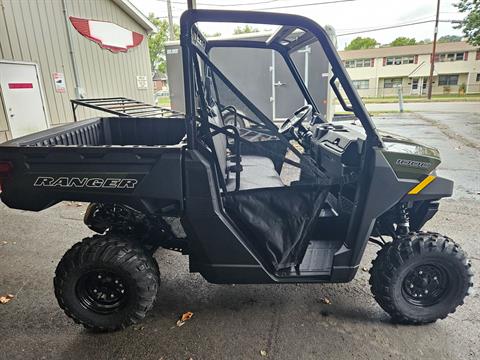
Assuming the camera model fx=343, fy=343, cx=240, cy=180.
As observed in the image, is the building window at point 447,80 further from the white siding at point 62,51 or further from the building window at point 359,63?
the white siding at point 62,51

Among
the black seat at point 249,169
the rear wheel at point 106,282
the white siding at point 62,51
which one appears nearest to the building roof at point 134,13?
the white siding at point 62,51

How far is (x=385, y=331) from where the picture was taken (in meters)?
2.14

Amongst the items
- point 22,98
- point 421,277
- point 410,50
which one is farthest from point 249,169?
point 410,50

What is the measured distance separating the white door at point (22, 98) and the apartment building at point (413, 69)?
34632 millimetres

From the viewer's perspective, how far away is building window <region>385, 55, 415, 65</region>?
124ft

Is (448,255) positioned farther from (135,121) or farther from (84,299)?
(135,121)

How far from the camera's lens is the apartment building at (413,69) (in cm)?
3659

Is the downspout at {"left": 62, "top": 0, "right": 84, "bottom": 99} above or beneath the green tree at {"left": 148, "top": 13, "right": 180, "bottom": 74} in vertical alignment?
beneath

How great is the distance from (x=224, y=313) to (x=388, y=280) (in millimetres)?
1093

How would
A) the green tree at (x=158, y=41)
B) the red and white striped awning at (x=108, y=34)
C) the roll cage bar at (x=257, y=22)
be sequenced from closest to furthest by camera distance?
1. the roll cage bar at (x=257, y=22)
2. the red and white striped awning at (x=108, y=34)
3. the green tree at (x=158, y=41)

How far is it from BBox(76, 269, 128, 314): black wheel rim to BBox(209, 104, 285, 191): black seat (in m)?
0.94

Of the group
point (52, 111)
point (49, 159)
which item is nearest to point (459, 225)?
point (49, 159)

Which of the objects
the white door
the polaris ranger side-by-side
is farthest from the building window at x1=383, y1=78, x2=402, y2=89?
the polaris ranger side-by-side

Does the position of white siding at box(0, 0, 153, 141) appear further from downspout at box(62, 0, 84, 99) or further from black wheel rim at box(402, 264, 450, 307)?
black wheel rim at box(402, 264, 450, 307)
